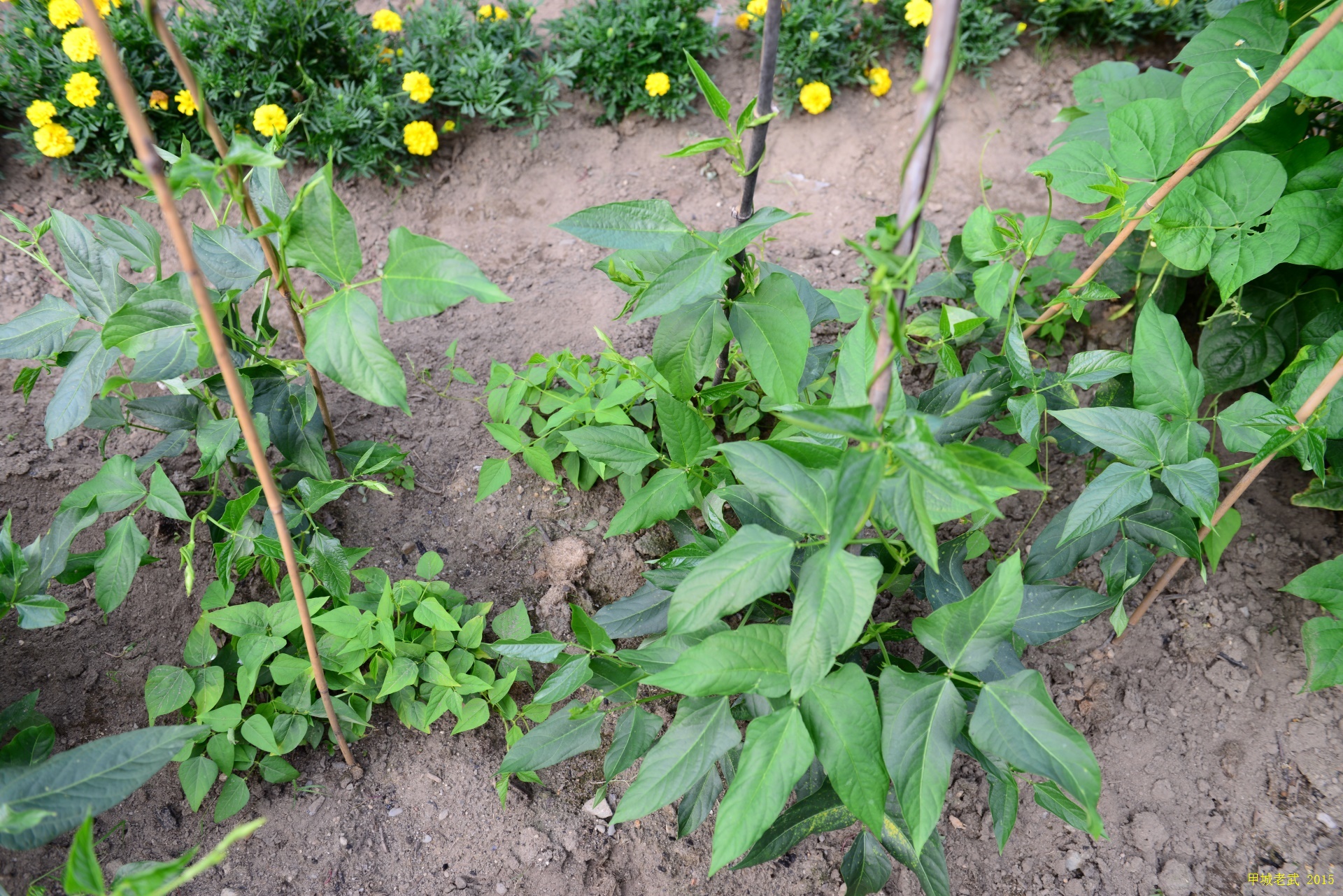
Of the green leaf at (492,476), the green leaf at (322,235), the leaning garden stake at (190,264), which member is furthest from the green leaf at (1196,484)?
the leaning garden stake at (190,264)

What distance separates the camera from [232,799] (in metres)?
1.61

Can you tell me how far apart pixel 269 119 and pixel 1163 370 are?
8.48ft

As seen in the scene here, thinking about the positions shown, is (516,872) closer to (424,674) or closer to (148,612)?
(424,674)

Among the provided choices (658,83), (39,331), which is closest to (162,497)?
(39,331)

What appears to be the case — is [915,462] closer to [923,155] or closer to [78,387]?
[923,155]

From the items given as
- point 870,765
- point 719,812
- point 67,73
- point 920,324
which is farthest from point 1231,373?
point 67,73

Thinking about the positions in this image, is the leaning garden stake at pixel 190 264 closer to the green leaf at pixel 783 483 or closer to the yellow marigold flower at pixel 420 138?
the green leaf at pixel 783 483

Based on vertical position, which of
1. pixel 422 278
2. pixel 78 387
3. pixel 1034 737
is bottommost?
pixel 1034 737

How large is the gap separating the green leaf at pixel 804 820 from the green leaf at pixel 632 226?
1081mm

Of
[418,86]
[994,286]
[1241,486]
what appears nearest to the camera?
[1241,486]

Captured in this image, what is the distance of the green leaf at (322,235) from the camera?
1.20 metres

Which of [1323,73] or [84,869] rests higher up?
[1323,73]

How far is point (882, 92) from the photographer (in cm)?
306

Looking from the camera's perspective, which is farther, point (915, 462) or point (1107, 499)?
point (1107, 499)
